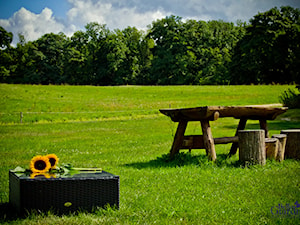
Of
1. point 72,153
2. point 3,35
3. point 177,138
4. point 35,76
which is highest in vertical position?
point 3,35

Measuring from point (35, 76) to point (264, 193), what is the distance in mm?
69476

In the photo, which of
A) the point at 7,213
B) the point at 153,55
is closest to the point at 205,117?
the point at 7,213

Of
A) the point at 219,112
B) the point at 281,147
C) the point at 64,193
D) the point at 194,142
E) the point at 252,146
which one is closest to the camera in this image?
the point at 64,193

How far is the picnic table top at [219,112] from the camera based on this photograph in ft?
30.6

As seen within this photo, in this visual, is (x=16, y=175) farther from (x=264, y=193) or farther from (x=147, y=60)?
(x=147, y=60)

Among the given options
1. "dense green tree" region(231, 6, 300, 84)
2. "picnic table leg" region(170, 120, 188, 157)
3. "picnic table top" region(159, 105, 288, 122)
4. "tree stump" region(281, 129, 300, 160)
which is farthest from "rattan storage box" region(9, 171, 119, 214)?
"dense green tree" region(231, 6, 300, 84)

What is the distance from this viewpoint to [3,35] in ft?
202

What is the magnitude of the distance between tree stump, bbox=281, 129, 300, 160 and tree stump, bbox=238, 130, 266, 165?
169cm

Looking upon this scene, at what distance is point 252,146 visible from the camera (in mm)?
9195

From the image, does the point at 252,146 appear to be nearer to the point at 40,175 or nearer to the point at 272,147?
the point at 272,147

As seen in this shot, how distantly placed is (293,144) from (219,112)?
8.64 feet

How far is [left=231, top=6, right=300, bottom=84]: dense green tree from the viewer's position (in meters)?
57.5

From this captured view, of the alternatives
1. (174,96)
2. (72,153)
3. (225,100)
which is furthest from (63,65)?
(72,153)

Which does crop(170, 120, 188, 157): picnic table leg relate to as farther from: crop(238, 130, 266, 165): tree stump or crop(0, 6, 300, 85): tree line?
crop(0, 6, 300, 85): tree line
